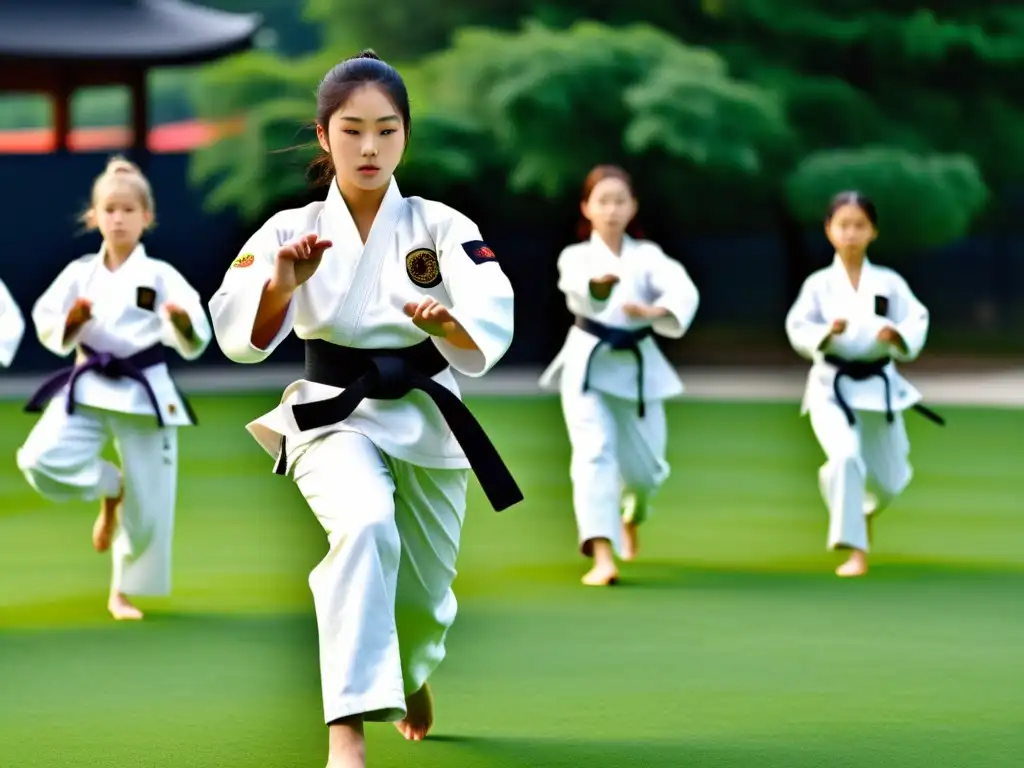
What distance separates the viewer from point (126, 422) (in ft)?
24.2

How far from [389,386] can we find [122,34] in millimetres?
22280

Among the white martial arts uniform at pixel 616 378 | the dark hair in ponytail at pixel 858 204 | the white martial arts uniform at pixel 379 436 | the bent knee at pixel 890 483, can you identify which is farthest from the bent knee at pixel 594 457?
the white martial arts uniform at pixel 379 436

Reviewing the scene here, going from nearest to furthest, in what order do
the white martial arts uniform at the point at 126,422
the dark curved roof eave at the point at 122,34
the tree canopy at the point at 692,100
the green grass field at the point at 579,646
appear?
the green grass field at the point at 579,646 < the white martial arts uniform at the point at 126,422 < the tree canopy at the point at 692,100 < the dark curved roof eave at the point at 122,34

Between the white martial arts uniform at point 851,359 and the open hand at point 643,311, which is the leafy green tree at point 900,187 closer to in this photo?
the white martial arts uniform at point 851,359

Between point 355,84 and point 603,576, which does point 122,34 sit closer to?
point 603,576

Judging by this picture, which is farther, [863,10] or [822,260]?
[822,260]

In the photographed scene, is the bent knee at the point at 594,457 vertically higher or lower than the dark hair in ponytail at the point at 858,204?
lower

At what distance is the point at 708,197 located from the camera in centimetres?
2417

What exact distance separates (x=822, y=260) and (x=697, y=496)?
15608 mm

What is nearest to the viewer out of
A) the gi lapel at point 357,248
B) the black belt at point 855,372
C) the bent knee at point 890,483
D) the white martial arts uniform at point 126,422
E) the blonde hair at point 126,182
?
the gi lapel at point 357,248

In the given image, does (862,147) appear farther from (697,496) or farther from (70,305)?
(70,305)

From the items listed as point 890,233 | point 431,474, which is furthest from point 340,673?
point 890,233

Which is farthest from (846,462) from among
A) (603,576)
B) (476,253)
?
(476,253)

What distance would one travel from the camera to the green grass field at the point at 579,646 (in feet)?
17.2
